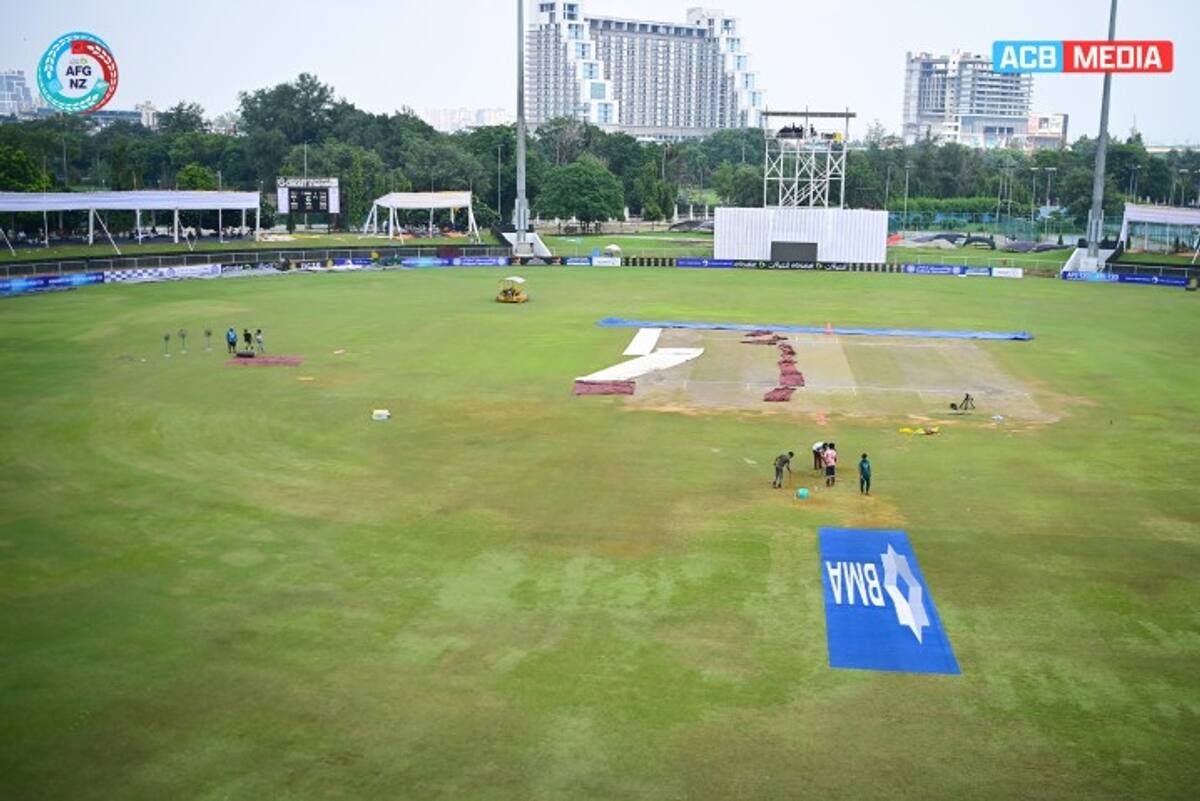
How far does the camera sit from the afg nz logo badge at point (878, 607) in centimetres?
1969

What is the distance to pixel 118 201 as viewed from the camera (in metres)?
90.1

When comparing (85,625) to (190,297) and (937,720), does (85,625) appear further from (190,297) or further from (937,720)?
(190,297)

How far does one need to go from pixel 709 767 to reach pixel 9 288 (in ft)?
228

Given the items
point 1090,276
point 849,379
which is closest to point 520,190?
point 1090,276

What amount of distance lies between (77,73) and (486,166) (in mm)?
74016

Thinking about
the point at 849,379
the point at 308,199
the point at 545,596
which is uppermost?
the point at 308,199

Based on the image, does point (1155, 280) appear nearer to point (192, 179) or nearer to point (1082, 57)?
point (1082, 57)

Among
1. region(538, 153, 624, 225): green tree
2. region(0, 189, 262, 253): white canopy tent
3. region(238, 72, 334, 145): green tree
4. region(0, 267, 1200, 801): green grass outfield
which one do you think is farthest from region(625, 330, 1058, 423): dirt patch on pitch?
region(238, 72, 334, 145): green tree

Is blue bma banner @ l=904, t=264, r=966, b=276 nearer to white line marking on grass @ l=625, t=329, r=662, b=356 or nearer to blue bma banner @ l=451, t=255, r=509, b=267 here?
blue bma banner @ l=451, t=255, r=509, b=267

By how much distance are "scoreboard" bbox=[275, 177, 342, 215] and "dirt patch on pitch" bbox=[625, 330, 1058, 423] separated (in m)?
55.9

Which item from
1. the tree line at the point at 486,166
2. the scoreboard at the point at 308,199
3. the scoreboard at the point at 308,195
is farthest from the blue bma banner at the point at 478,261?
the tree line at the point at 486,166

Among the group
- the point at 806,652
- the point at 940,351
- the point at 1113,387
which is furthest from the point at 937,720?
the point at 940,351

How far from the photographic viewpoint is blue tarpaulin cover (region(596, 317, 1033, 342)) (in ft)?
190

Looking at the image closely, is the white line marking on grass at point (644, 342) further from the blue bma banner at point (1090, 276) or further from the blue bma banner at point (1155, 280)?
the blue bma banner at point (1155, 280)
